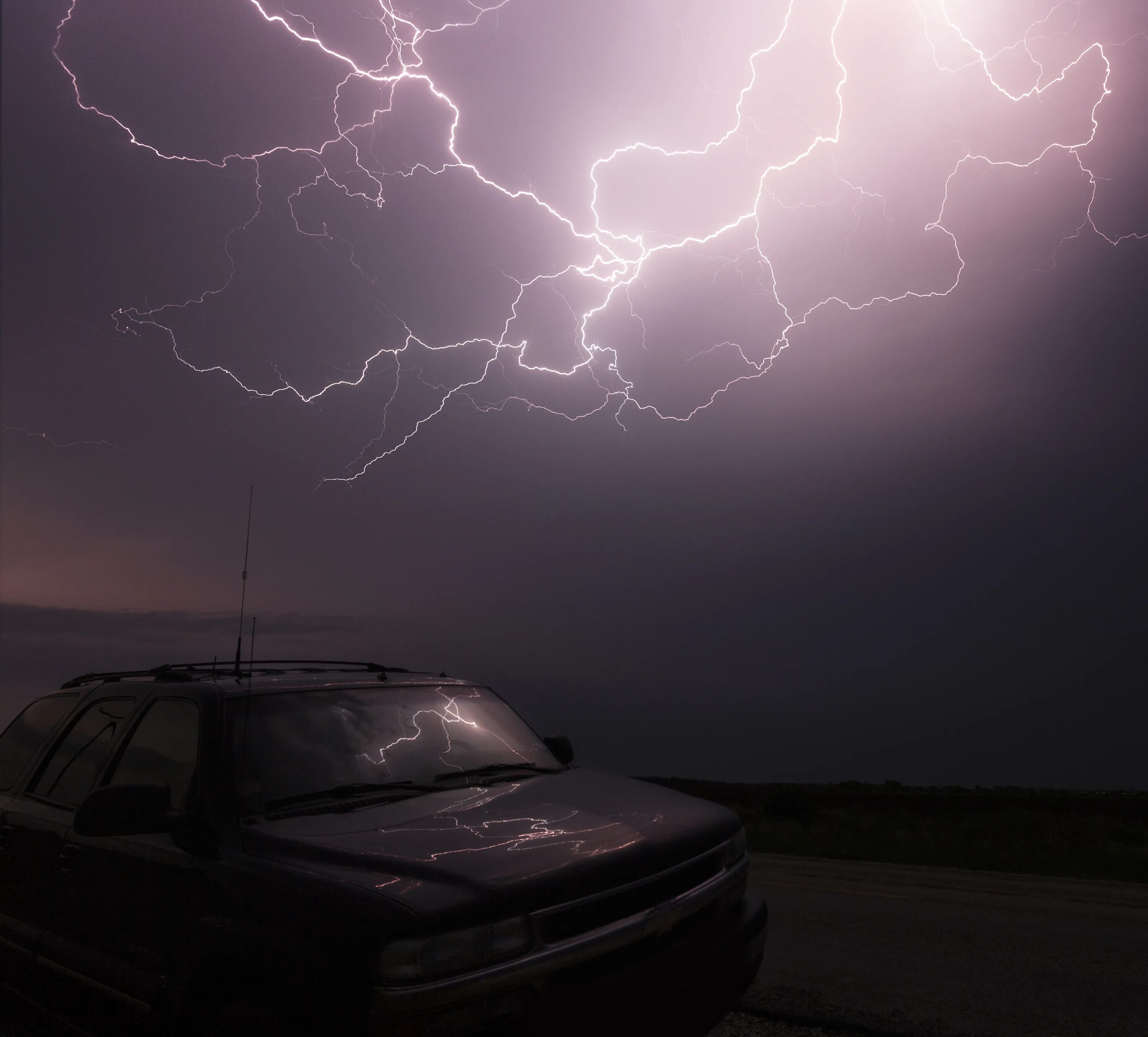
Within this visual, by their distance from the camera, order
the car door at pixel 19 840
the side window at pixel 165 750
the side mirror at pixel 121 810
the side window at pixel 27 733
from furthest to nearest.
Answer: the side window at pixel 27 733, the car door at pixel 19 840, the side window at pixel 165 750, the side mirror at pixel 121 810

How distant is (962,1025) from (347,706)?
10.7ft

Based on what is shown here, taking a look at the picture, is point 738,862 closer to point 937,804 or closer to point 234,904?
point 234,904

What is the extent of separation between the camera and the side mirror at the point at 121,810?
2.85m

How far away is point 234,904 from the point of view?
2.72 metres

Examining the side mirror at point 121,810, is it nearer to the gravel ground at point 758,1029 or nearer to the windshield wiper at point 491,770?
the windshield wiper at point 491,770

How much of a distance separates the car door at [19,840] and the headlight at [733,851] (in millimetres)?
3012

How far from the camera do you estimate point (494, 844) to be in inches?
107

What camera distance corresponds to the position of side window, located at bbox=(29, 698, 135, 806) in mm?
3852

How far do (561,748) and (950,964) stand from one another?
9.80ft

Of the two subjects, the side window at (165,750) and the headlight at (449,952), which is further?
the side window at (165,750)

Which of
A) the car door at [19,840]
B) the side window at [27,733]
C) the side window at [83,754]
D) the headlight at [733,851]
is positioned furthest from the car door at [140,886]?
the headlight at [733,851]

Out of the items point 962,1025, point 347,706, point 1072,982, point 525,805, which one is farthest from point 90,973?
point 1072,982

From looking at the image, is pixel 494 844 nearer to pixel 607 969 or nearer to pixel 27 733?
pixel 607 969

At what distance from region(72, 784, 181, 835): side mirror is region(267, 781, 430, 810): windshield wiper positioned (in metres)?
0.38
